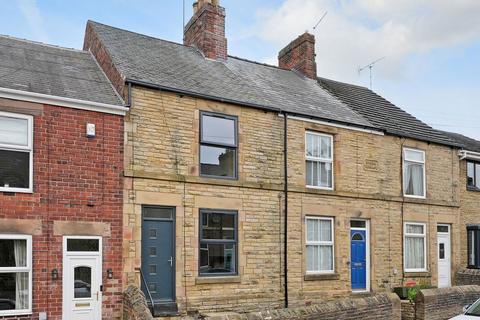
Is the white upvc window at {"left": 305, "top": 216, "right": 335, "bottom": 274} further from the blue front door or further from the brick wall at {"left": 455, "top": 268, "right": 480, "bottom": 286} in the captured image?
the brick wall at {"left": 455, "top": 268, "right": 480, "bottom": 286}

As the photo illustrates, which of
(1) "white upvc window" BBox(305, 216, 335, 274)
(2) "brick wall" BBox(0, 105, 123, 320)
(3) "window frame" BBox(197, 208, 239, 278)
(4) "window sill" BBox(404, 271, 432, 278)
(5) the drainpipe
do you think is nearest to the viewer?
(2) "brick wall" BBox(0, 105, 123, 320)

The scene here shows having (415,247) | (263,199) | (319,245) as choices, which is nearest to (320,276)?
(319,245)

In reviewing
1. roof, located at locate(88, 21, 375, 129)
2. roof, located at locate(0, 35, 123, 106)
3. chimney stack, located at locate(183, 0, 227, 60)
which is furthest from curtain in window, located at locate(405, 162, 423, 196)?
roof, located at locate(0, 35, 123, 106)

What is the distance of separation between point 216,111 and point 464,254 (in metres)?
12.0

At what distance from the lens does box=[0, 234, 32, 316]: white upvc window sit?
429 inches

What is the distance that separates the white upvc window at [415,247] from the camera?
17.7 meters

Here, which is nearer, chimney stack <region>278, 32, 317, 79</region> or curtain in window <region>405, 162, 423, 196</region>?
curtain in window <region>405, 162, 423, 196</region>

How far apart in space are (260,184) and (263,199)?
1.38 ft

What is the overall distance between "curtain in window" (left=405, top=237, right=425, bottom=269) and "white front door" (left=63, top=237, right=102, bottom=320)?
1041 centimetres

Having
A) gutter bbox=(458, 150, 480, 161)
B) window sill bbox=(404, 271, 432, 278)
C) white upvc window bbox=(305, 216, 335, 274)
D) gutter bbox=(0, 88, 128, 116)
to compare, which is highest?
gutter bbox=(0, 88, 128, 116)

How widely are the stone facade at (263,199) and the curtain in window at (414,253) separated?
280 millimetres

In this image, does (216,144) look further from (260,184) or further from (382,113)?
(382,113)

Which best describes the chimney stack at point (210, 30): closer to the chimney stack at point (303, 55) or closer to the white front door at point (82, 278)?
the chimney stack at point (303, 55)

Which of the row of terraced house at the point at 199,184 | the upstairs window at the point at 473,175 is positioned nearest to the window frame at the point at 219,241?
the row of terraced house at the point at 199,184
